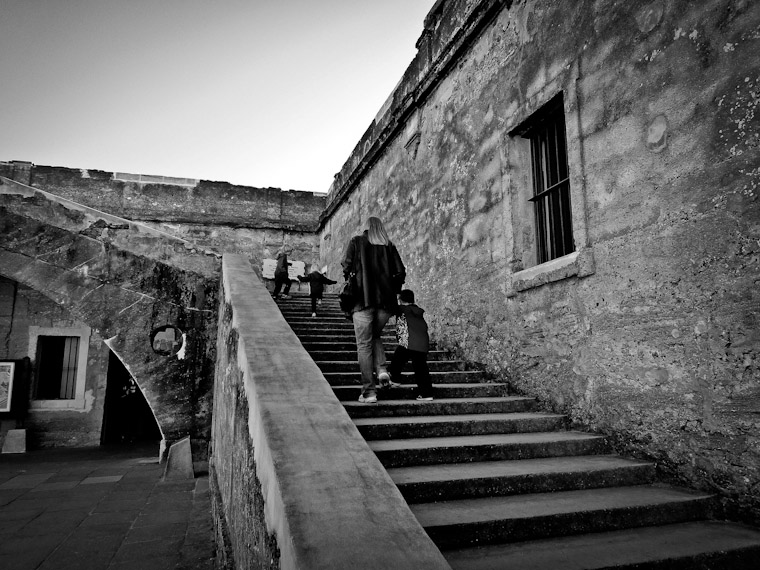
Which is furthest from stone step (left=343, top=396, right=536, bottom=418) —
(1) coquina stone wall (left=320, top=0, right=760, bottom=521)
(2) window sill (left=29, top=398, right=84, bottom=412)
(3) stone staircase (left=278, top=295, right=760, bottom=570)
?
(2) window sill (left=29, top=398, right=84, bottom=412)

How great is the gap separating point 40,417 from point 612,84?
35.4ft

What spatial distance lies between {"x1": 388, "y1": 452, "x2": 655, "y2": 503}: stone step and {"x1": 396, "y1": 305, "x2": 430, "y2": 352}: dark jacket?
4.75ft

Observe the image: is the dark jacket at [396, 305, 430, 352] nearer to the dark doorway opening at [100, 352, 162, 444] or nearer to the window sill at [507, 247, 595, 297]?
the window sill at [507, 247, 595, 297]

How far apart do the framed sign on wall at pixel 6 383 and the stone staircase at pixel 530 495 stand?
802 centimetres

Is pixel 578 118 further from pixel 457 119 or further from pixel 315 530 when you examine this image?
pixel 315 530

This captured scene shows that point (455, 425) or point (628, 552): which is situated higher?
point (455, 425)

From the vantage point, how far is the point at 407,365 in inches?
203

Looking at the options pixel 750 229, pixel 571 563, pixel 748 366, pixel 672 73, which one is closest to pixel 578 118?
pixel 672 73

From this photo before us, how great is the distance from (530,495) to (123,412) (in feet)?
34.1

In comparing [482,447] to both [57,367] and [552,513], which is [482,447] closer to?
[552,513]

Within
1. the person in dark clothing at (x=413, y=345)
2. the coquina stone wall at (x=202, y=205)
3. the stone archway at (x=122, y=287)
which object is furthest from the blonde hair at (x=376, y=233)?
the coquina stone wall at (x=202, y=205)

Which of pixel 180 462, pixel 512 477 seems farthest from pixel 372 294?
pixel 180 462

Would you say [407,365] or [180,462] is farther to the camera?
[180,462]

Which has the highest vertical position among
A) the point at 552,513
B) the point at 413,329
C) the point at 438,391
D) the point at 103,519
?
the point at 413,329
